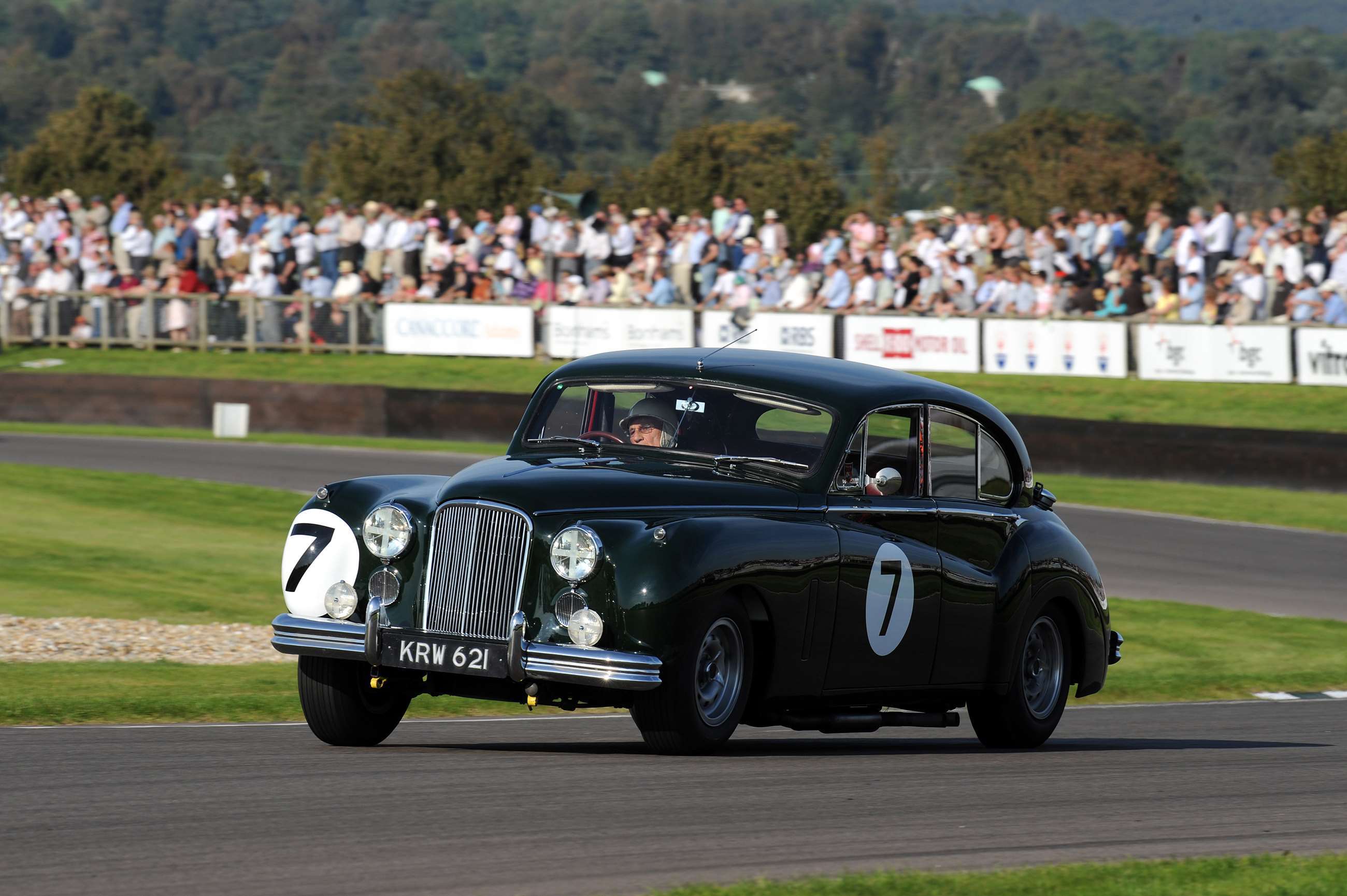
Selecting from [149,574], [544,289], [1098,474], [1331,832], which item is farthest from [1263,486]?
[1331,832]

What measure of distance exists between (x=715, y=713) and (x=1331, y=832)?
2.31 meters

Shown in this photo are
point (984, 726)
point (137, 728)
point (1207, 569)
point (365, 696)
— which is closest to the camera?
point (365, 696)

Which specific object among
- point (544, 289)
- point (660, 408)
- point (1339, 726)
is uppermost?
point (544, 289)

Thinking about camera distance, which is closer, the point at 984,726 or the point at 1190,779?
the point at 1190,779

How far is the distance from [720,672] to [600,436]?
150cm

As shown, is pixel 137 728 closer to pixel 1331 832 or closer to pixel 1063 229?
pixel 1331 832

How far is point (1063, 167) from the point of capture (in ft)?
259

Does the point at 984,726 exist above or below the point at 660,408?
below

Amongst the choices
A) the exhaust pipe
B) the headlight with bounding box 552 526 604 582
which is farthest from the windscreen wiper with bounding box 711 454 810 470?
the headlight with bounding box 552 526 604 582

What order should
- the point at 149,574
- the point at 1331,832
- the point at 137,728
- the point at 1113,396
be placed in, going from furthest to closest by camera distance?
the point at 1113,396, the point at 149,574, the point at 137,728, the point at 1331,832

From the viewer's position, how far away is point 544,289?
3155 cm

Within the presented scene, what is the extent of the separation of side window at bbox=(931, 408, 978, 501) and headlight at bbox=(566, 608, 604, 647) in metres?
2.25

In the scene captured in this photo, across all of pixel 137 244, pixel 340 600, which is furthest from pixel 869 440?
pixel 137 244

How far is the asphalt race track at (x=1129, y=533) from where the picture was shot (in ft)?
58.6
